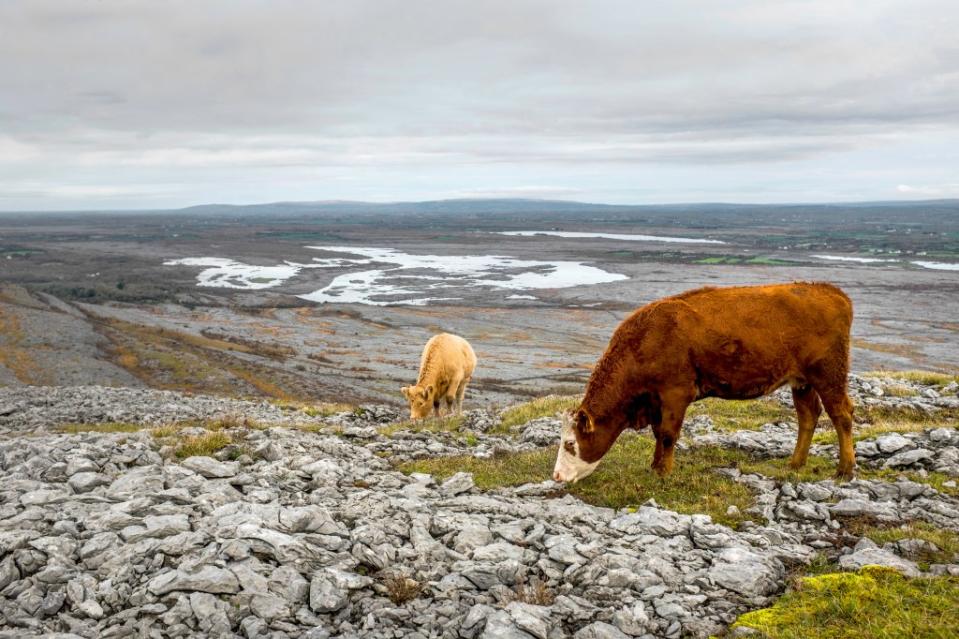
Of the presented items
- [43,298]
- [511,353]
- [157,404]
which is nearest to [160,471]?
[157,404]

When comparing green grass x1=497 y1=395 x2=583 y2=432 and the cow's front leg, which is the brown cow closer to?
the cow's front leg

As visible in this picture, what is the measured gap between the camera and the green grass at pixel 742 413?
49.0 feet

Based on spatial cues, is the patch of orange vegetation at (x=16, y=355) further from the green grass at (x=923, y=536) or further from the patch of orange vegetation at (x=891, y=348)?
the patch of orange vegetation at (x=891, y=348)

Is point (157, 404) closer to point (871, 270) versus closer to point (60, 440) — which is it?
point (60, 440)

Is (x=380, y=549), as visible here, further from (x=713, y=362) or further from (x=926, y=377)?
(x=926, y=377)

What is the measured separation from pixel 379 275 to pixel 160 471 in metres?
110

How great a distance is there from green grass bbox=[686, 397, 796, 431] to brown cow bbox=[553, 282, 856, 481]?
434 centimetres

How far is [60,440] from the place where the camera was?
12.7 meters

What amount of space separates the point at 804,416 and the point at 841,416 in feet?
2.18

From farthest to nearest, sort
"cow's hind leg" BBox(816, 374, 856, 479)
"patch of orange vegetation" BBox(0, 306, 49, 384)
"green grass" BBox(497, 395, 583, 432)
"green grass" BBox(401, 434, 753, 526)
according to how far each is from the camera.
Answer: "patch of orange vegetation" BBox(0, 306, 49, 384) → "green grass" BBox(497, 395, 583, 432) → "cow's hind leg" BBox(816, 374, 856, 479) → "green grass" BBox(401, 434, 753, 526)

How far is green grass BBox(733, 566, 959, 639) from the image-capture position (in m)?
5.78

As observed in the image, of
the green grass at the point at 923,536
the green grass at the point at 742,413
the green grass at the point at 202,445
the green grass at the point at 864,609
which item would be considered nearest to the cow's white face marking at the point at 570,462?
the green grass at the point at 923,536

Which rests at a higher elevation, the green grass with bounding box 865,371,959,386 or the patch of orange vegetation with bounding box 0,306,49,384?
the green grass with bounding box 865,371,959,386

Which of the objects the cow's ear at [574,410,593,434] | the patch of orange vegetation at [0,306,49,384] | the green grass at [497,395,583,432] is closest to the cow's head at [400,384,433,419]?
the green grass at [497,395,583,432]
